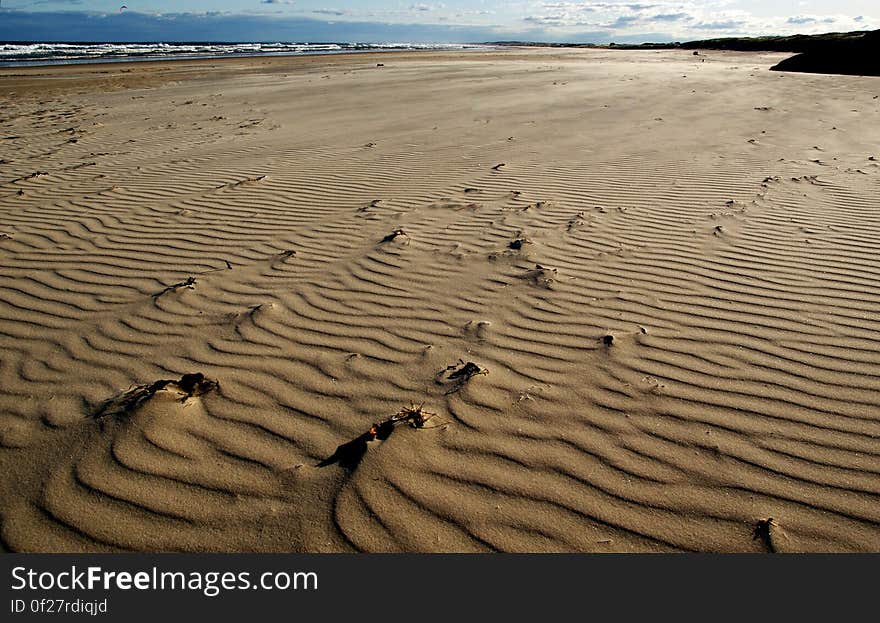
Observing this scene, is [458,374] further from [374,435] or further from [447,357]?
[374,435]

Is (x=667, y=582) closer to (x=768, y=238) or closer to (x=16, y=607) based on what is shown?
(x=16, y=607)

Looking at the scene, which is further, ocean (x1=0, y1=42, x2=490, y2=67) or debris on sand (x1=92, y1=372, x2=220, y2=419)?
ocean (x1=0, y1=42, x2=490, y2=67)

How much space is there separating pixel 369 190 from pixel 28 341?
378cm

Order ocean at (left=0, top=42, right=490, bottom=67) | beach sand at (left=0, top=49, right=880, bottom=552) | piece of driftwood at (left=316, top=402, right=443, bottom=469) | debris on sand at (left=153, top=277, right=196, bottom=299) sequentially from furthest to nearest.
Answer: ocean at (left=0, top=42, right=490, bottom=67)
debris on sand at (left=153, top=277, right=196, bottom=299)
piece of driftwood at (left=316, top=402, right=443, bottom=469)
beach sand at (left=0, top=49, right=880, bottom=552)

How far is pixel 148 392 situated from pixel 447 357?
148 cm

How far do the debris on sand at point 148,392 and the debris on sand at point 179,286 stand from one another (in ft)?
3.78

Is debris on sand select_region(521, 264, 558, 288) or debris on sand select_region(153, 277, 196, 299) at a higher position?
debris on sand select_region(521, 264, 558, 288)

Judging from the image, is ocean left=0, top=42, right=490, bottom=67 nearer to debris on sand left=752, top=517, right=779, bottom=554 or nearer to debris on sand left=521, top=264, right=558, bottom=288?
debris on sand left=521, top=264, right=558, bottom=288

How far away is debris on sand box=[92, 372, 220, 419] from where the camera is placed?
8.72ft

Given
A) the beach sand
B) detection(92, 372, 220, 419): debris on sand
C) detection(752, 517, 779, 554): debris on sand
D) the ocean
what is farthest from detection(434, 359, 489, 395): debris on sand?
the ocean

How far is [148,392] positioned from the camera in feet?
9.10

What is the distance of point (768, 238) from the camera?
15.2ft

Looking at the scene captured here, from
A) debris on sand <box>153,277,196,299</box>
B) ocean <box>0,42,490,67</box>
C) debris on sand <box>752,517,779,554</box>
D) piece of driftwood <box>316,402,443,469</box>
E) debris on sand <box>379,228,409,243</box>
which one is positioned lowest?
debris on sand <box>752,517,779,554</box>

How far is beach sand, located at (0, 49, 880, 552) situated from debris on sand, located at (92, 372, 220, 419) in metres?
0.02
